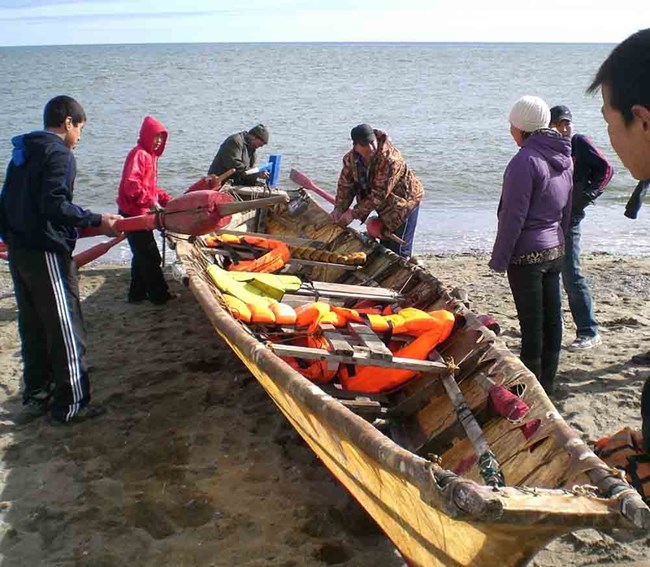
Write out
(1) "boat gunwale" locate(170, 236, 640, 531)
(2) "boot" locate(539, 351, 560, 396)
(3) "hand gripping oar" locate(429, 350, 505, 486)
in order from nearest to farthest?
(1) "boat gunwale" locate(170, 236, 640, 531) → (3) "hand gripping oar" locate(429, 350, 505, 486) → (2) "boot" locate(539, 351, 560, 396)

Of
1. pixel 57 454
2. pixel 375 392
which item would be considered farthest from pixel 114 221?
pixel 375 392

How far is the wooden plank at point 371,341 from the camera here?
4031mm

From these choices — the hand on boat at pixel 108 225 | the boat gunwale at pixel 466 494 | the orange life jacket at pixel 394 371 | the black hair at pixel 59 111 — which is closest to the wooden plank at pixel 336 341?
the orange life jacket at pixel 394 371

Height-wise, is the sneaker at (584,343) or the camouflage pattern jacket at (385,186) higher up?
the camouflage pattern jacket at (385,186)

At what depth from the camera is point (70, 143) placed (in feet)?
14.7

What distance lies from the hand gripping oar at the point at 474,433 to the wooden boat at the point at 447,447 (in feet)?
0.04

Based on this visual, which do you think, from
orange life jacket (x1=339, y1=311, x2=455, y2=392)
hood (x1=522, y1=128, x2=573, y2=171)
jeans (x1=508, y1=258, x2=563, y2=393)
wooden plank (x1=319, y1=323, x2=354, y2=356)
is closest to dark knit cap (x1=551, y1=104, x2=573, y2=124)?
hood (x1=522, y1=128, x2=573, y2=171)

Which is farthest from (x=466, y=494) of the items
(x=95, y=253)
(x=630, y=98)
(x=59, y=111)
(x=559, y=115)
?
(x=95, y=253)

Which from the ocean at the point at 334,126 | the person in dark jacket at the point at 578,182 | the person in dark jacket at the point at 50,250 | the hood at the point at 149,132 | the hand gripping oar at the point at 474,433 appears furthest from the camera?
the ocean at the point at 334,126

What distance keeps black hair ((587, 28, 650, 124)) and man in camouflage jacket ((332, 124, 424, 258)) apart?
498 cm

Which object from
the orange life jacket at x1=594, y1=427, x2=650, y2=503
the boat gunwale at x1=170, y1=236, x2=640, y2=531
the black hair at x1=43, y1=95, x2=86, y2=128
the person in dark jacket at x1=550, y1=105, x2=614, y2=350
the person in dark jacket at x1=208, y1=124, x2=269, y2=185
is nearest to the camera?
the orange life jacket at x1=594, y1=427, x2=650, y2=503

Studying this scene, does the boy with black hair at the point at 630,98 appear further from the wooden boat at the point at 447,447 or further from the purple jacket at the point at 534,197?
the purple jacket at the point at 534,197

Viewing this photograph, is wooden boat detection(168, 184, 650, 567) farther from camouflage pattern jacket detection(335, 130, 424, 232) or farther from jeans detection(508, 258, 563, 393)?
camouflage pattern jacket detection(335, 130, 424, 232)

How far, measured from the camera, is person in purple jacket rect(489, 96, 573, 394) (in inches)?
171
